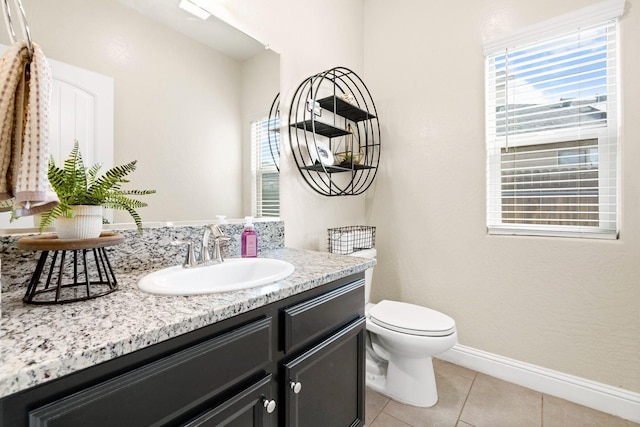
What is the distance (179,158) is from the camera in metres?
1.23

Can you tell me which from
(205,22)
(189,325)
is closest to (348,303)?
(189,325)

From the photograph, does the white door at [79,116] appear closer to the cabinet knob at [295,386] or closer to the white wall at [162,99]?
the white wall at [162,99]

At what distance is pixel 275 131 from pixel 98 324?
48.4 inches

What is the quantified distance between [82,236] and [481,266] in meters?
2.00

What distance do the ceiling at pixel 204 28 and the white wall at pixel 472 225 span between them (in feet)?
3.83

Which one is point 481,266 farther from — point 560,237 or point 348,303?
point 348,303

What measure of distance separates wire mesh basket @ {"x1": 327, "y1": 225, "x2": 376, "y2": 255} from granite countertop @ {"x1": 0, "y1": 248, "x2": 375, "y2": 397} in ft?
2.96

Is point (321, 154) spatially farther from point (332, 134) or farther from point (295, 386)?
point (295, 386)

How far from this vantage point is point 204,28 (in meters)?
1.31

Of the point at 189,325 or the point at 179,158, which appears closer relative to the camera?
the point at 189,325

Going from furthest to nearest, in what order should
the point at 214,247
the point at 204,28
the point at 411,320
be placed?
1. the point at 411,320
2. the point at 204,28
3. the point at 214,247

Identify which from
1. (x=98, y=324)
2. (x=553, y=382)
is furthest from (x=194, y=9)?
(x=553, y=382)

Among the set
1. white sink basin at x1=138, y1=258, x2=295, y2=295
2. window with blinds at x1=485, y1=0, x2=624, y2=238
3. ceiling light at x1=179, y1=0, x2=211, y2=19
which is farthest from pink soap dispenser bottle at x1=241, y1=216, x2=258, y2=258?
window with blinds at x1=485, y1=0, x2=624, y2=238

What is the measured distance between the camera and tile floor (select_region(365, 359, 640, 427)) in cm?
147
